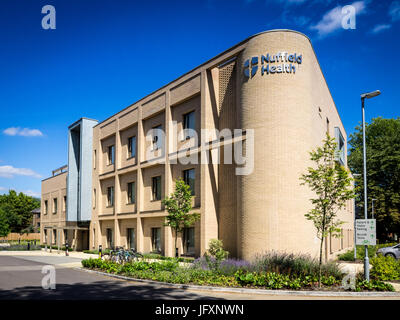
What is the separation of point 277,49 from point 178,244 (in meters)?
14.3

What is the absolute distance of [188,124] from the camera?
88.7 ft

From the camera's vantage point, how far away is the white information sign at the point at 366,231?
48.9 feet

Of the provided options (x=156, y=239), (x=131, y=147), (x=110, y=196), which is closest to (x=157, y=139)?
(x=131, y=147)

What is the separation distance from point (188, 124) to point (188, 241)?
26.9 ft

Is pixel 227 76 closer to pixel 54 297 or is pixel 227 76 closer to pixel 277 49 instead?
pixel 277 49

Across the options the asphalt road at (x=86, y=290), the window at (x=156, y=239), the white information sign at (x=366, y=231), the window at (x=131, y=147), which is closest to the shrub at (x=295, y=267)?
the white information sign at (x=366, y=231)

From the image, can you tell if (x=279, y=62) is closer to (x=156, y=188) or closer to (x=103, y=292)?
(x=156, y=188)

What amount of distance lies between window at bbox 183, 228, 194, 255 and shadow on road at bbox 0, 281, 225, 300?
432 inches

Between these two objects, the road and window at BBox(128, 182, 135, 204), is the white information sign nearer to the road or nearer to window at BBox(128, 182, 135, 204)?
the road

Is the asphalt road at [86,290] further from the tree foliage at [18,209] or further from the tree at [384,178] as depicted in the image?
the tree foliage at [18,209]

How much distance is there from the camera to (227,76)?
24.8m

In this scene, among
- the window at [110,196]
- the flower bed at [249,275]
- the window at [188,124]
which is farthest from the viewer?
the window at [110,196]

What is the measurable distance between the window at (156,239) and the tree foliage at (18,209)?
6533cm

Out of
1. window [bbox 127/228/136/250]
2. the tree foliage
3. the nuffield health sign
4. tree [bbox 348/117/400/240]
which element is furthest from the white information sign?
the tree foliage
